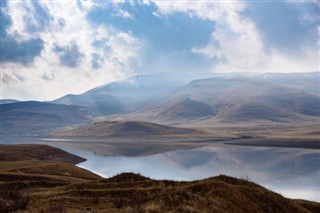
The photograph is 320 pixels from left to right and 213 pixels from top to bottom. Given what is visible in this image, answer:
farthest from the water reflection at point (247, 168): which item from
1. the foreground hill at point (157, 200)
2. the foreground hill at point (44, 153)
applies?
the foreground hill at point (157, 200)

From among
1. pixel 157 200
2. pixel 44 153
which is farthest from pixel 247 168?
pixel 157 200

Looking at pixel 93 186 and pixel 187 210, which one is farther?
pixel 93 186

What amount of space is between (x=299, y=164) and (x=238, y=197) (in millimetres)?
70573

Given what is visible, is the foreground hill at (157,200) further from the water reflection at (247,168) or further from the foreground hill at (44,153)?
the foreground hill at (44,153)

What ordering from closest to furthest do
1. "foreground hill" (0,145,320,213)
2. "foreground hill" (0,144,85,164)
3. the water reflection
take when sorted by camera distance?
"foreground hill" (0,145,320,213) < the water reflection < "foreground hill" (0,144,85,164)

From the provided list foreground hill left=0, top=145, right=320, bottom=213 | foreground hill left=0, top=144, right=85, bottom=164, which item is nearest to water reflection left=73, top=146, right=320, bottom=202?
foreground hill left=0, top=144, right=85, bottom=164

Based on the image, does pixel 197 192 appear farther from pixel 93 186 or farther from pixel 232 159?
pixel 232 159

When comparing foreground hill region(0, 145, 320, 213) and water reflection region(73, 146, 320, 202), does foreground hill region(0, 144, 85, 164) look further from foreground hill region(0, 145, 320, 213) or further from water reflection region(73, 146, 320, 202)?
foreground hill region(0, 145, 320, 213)

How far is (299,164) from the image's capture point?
86375 millimetres

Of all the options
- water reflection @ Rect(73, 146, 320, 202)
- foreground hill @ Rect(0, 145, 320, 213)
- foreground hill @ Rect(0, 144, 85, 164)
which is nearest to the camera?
foreground hill @ Rect(0, 145, 320, 213)

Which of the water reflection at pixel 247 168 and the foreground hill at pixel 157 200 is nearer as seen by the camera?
the foreground hill at pixel 157 200

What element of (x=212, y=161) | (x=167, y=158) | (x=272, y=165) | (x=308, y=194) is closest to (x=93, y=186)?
(x=308, y=194)

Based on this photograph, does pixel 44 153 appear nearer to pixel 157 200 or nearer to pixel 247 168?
pixel 247 168

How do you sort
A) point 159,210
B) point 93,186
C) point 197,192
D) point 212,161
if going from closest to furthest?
point 159,210 < point 197,192 < point 93,186 < point 212,161
